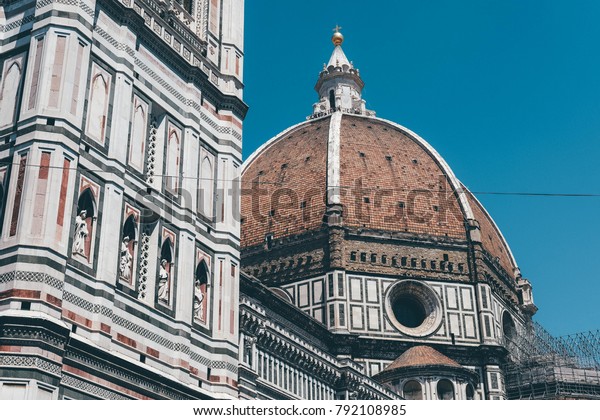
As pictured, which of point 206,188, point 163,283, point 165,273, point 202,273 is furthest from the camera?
point 206,188

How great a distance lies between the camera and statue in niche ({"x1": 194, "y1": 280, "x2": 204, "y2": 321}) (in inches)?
848

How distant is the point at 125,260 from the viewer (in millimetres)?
19656

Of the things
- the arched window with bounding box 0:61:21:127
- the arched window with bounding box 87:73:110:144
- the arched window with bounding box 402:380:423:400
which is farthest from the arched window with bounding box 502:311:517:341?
the arched window with bounding box 0:61:21:127

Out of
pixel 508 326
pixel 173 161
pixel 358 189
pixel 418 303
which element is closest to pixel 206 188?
pixel 173 161

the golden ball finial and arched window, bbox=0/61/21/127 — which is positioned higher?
the golden ball finial

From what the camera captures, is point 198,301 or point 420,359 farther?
point 420,359

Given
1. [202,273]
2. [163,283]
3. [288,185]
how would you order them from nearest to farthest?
[163,283]
[202,273]
[288,185]

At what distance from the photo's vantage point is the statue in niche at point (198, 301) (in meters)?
21.5

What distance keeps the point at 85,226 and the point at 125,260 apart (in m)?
1.46

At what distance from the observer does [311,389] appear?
134 ft

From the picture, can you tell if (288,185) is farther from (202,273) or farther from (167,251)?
(167,251)

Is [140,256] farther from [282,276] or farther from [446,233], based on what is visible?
[446,233]

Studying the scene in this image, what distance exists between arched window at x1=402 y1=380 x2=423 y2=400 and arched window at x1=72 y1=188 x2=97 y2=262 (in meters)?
36.0

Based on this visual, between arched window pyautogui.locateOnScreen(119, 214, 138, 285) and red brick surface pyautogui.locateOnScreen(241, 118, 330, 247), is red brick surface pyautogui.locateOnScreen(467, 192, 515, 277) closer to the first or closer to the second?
red brick surface pyautogui.locateOnScreen(241, 118, 330, 247)
